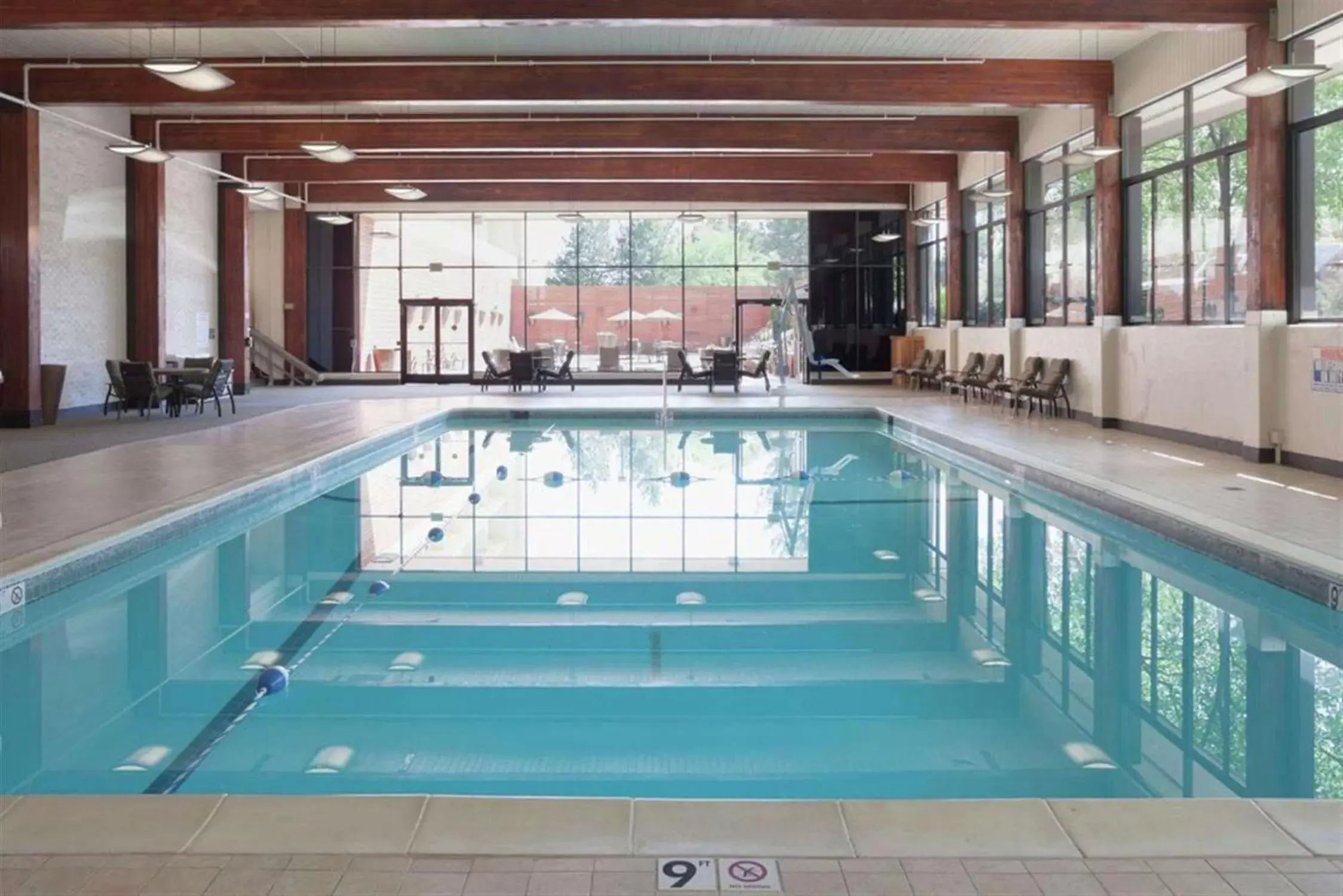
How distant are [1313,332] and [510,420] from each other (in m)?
9.85

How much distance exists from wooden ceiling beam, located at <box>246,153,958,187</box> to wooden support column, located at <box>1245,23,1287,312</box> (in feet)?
31.9

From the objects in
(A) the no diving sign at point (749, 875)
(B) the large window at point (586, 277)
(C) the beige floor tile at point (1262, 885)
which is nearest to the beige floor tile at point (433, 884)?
(A) the no diving sign at point (749, 875)

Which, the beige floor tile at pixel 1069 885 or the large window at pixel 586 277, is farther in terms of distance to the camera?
the large window at pixel 586 277

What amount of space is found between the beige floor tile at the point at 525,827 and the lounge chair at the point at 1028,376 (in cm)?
1259

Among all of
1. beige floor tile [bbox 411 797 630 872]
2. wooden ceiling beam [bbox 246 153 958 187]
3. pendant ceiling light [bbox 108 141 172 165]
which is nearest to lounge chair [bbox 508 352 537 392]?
wooden ceiling beam [bbox 246 153 958 187]

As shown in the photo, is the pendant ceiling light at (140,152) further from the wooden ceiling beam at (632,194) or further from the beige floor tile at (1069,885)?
the beige floor tile at (1069,885)

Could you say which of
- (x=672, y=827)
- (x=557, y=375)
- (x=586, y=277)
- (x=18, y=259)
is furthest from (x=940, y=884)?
(x=586, y=277)

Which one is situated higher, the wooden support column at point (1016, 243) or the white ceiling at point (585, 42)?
the white ceiling at point (585, 42)

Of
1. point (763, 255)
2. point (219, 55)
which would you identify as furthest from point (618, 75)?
point (763, 255)

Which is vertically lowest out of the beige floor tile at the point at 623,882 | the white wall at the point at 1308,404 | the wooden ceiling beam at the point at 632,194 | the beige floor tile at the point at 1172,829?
the beige floor tile at the point at 623,882

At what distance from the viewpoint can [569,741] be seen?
3.85m

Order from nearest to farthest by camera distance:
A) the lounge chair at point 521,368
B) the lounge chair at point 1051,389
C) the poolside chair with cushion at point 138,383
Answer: the lounge chair at point 1051,389 → the poolside chair with cushion at point 138,383 → the lounge chair at point 521,368

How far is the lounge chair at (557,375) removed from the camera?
21.3 metres

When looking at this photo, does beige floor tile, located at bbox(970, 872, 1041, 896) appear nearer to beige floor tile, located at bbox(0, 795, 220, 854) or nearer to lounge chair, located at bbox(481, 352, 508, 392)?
beige floor tile, located at bbox(0, 795, 220, 854)
